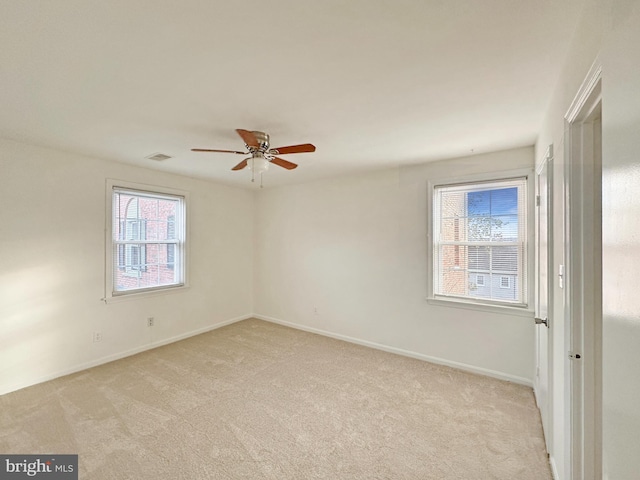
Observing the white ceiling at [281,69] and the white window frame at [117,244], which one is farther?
the white window frame at [117,244]

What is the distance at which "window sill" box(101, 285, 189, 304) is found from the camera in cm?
353

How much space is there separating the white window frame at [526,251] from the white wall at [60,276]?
3.50 metres

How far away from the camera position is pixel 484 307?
3.17 m

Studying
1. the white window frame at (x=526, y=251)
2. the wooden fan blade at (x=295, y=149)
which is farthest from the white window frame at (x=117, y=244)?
the white window frame at (x=526, y=251)

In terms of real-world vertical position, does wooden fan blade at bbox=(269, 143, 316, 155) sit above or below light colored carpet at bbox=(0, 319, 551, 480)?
above

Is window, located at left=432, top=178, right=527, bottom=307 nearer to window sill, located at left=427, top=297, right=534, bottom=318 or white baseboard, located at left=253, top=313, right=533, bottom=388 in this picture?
window sill, located at left=427, top=297, right=534, bottom=318

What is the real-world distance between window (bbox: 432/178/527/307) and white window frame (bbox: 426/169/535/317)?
3cm

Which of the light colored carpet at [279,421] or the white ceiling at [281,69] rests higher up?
the white ceiling at [281,69]

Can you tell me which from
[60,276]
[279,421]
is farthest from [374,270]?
[60,276]

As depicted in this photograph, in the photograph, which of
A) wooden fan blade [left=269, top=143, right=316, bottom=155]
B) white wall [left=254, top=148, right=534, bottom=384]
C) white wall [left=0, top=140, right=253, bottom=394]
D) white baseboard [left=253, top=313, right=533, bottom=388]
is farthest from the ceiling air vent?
white baseboard [left=253, top=313, right=533, bottom=388]

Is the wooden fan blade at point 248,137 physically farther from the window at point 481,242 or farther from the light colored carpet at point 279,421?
the window at point 481,242

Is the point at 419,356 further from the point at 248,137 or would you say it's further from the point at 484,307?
the point at 248,137

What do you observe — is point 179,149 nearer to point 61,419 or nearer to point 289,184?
point 289,184

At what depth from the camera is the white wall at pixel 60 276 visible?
111 inches
